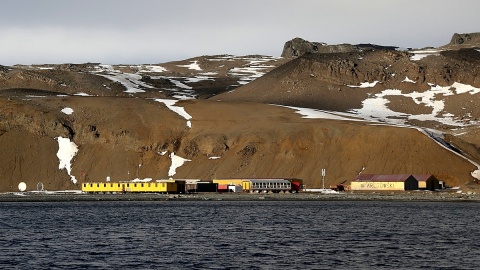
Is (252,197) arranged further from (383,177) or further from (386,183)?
(383,177)

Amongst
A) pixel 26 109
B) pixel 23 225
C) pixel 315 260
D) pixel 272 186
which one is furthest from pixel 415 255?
pixel 26 109

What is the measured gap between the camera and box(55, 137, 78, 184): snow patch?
547 ft

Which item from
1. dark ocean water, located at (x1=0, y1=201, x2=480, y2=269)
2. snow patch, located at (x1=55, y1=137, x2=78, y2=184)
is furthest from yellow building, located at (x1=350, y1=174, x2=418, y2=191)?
snow patch, located at (x1=55, y1=137, x2=78, y2=184)

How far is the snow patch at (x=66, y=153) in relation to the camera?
547ft

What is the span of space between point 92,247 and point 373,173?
9059cm

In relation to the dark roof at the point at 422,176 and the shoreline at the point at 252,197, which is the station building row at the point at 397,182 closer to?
the dark roof at the point at 422,176

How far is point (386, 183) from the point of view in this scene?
146125mm

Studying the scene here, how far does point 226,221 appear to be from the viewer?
93.7m

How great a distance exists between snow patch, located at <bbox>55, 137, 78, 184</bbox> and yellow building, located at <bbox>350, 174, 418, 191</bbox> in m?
51.6

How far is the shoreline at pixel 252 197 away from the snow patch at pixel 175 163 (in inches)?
550

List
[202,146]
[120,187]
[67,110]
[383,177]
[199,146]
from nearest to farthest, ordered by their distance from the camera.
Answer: [383,177] → [120,187] → [202,146] → [199,146] → [67,110]

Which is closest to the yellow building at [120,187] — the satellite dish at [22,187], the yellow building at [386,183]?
the satellite dish at [22,187]

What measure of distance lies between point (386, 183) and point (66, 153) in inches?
2403

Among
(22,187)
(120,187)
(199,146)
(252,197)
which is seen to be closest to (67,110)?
(22,187)
